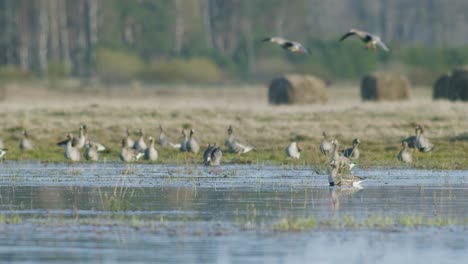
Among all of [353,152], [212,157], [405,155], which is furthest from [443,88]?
[212,157]

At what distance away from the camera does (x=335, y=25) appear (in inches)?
5394

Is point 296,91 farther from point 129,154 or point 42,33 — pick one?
point 42,33

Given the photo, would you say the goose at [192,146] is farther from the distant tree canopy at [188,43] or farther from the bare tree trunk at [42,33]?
the bare tree trunk at [42,33]

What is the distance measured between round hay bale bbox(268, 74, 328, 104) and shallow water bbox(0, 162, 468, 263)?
2113cm

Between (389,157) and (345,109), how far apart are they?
10836 millimetres

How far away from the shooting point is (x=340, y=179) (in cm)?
2142

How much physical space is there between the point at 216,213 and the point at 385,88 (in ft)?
103

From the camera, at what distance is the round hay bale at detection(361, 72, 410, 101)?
48250 mm

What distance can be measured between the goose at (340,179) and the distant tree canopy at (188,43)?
52.2 meters

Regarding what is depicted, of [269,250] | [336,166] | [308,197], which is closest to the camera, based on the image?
[269,250]

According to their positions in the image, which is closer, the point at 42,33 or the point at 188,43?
the point at 42,33

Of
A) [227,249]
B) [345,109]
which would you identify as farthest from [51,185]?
[345,109]

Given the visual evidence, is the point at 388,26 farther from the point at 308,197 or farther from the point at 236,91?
the point at 308,197

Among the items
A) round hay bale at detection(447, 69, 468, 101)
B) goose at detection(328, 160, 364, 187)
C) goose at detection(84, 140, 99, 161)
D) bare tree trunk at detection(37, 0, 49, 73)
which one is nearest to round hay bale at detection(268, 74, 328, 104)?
round hay bale at detection(447, 69, 468, 101)
